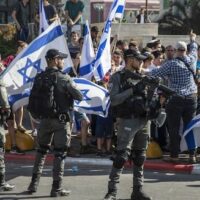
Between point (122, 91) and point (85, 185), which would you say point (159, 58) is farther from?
point (122, 91)

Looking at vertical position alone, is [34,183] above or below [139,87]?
below

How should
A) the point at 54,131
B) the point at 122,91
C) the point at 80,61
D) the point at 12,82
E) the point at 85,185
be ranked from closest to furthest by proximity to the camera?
the point at 122,91 → the point at 54,131 → the point at 85,185 → the point at 12,82 → the point at 80,61

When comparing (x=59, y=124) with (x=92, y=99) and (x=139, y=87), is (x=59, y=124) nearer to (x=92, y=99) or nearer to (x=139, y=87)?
(x=139, y=87)

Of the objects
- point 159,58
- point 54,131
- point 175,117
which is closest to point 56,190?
point 54,131

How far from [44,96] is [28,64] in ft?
6.69

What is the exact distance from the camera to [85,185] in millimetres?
9523

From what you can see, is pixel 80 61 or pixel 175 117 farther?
pixel 80 61

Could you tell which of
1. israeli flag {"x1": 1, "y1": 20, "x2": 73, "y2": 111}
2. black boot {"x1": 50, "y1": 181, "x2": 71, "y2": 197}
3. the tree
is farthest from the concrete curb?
the tree

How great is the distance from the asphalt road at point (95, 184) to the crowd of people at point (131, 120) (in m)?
0.30

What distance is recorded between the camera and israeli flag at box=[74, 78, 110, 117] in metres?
11.0

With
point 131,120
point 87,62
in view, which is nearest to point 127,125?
point 131,120

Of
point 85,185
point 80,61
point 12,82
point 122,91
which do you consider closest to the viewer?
point 122,91

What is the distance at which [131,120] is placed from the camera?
8141 millimetres

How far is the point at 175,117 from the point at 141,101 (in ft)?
9.30
